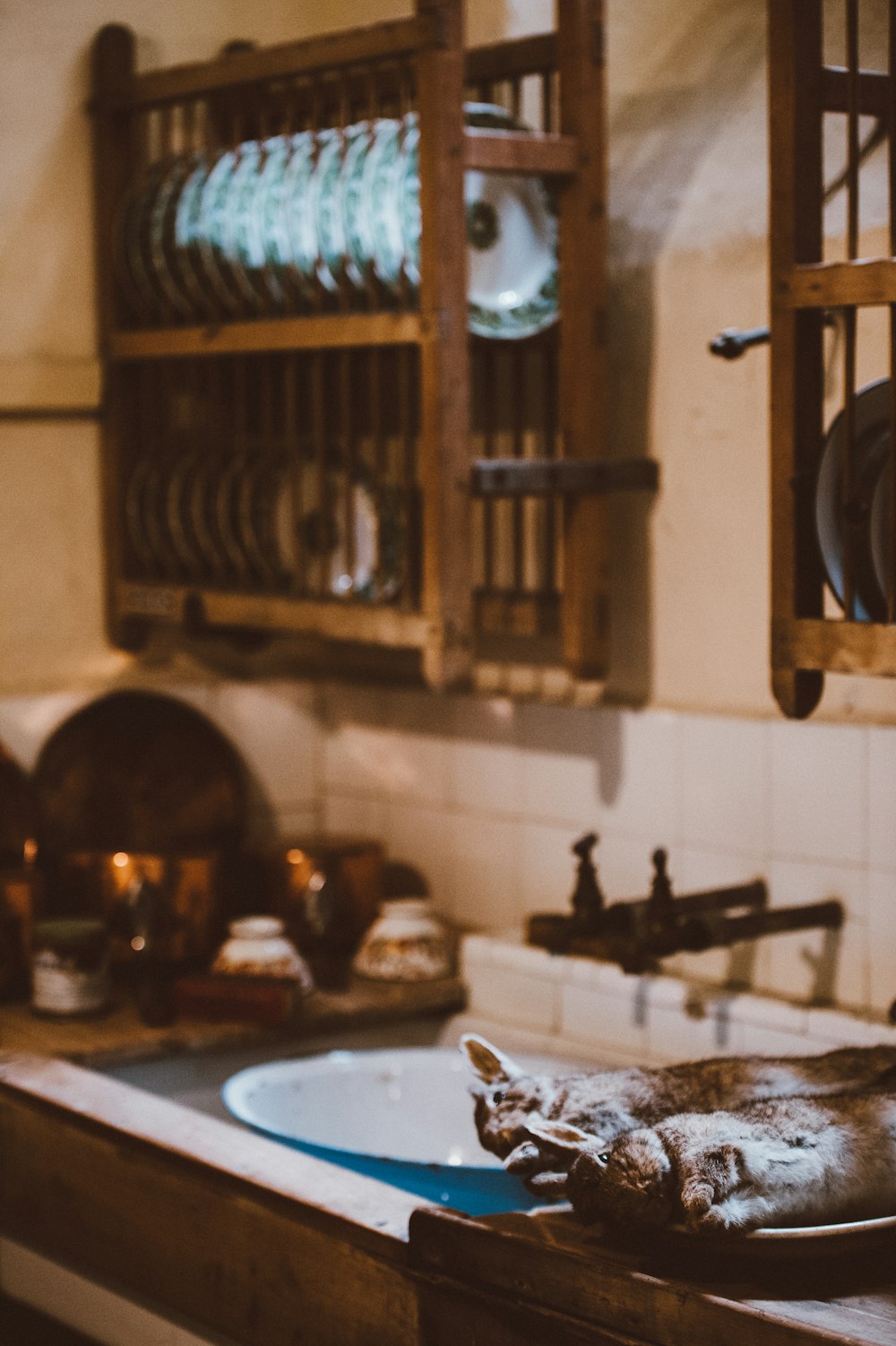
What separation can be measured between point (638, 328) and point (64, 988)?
1073 mm

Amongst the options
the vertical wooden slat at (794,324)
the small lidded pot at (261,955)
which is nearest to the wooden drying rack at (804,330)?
the vertical wooden slat at (794,324)

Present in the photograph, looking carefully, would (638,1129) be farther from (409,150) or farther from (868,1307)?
(409,150)

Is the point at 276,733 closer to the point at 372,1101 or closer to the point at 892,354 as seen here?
the point at 372,1101

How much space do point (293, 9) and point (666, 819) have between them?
1363mm

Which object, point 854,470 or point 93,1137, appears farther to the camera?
point 93,1137

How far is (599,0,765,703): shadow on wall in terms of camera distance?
212 cm

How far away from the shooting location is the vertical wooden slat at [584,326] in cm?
212

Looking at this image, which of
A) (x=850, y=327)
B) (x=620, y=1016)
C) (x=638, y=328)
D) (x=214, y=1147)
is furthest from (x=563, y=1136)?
(x=638, y=328)

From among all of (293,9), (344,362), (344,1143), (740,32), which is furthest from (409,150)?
(344,1143)

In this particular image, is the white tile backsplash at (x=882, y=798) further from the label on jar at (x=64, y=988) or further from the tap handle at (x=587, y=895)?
the label on jar at (x=64, y=988)

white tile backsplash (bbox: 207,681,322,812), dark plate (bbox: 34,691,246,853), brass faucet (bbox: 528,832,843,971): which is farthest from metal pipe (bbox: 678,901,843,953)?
white tile backsplash (bbox: 207,681,322,812)

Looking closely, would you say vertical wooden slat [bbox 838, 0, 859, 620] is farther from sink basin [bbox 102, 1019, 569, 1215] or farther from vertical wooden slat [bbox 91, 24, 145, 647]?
vertical wooden slat [bbox 91, 24, 145, 647]

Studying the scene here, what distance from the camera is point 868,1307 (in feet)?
4.23

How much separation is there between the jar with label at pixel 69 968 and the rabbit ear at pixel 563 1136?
3.07 feet
